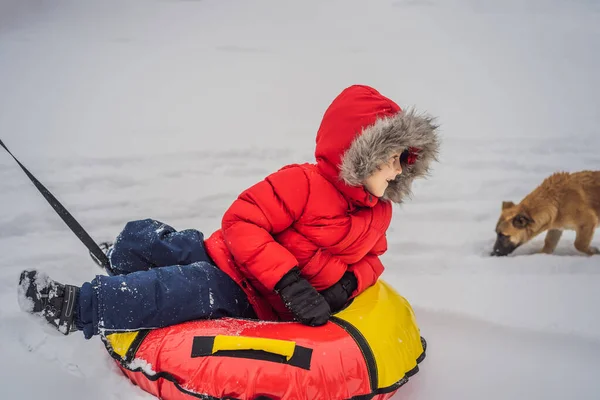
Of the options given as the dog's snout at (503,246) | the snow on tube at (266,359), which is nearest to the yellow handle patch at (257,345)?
the snow on tube at (266,359)

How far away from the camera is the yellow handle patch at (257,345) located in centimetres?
143

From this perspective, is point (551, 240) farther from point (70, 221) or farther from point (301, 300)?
point (70, 221)

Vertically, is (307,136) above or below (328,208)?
below

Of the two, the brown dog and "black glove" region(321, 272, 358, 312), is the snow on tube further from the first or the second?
the brown dog

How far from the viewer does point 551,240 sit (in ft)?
9.18

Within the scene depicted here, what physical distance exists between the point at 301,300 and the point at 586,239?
1.90m

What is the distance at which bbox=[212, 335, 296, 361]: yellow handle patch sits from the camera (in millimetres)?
1429

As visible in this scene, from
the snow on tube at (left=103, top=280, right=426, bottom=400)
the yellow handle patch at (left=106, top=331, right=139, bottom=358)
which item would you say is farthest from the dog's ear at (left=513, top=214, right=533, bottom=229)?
the yellow handle patch at (left=106, top=331, right=139, bottom=358)

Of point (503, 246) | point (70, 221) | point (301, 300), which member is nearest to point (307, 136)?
point (503, 246)

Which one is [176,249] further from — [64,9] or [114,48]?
[64,9]

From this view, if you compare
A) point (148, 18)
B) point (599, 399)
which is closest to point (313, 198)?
point (599, 399)

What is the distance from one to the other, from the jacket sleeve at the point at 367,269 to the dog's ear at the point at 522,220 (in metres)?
1.12

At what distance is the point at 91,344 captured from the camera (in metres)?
1.76

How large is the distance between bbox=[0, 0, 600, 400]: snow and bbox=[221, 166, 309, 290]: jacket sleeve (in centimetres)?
52
